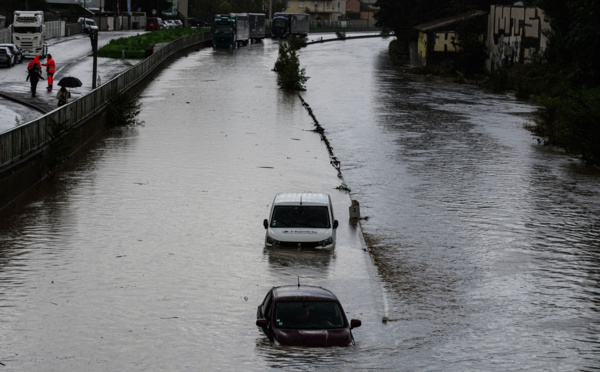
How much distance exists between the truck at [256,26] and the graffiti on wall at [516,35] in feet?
148

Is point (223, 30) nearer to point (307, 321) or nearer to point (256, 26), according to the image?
point (256, 26)

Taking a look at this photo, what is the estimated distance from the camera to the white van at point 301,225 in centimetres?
2656

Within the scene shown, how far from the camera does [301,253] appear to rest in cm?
2634

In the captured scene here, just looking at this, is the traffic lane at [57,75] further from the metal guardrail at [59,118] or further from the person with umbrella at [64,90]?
the metal guardrail at [59,118]

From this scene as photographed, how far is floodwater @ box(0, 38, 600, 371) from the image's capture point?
18.9 meters

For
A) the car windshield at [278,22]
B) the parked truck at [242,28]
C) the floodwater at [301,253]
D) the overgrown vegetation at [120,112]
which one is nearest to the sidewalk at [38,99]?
the overgrown vegetation at [120,112]

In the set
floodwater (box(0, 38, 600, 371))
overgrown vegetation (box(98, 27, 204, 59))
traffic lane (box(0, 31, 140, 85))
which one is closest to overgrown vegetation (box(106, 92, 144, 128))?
floodwater (box(0, 38, 600, 371))

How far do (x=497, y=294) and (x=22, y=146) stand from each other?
17.2 metres

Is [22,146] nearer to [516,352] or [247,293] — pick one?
[247,293]

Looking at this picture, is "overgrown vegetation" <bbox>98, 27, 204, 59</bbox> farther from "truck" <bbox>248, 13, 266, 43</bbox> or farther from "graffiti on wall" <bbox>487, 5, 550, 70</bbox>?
Result: "graffiti on wall" <bbox>487, 5, 550, 70</bbox>

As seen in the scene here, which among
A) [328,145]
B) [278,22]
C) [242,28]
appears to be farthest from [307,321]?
[278,22]

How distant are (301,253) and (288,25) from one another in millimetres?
115885

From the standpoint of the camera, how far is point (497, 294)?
934 inches

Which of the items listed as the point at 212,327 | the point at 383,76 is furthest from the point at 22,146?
the point at 383,76
